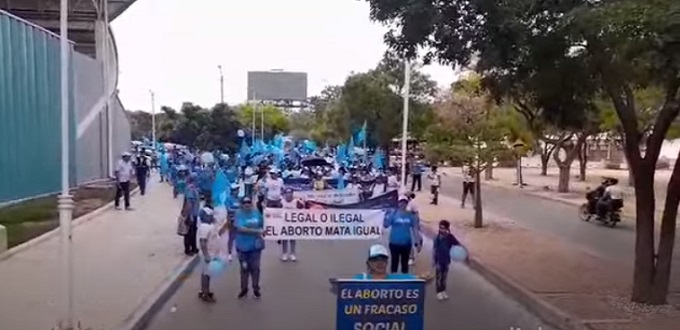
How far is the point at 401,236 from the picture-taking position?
1379cm

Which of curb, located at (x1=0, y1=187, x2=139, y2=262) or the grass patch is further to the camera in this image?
the grass patch

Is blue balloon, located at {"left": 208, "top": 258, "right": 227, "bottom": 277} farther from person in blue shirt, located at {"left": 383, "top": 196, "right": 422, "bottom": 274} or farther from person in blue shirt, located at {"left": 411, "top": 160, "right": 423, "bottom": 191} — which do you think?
person in blue shirt, located at {"left": 411, "top": 160, "right": 423, "bottom": 191}

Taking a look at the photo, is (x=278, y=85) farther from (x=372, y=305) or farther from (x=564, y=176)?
(x=372, y=305)

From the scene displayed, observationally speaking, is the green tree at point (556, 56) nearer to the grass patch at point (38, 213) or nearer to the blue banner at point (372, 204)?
the blue banner at point (372, 204)

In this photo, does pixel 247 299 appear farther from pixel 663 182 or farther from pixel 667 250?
pixel 663 182

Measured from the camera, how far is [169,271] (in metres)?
15.3

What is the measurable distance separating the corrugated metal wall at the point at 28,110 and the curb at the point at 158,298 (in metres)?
16.0

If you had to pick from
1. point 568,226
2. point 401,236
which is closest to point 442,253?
point 401,236

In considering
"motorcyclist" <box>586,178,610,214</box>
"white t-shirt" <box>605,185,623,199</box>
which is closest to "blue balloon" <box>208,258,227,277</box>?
"white t-shirt" <box>605,185,623,199</box>

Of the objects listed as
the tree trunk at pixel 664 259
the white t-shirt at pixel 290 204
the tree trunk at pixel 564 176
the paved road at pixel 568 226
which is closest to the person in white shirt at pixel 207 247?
the white t-shirt at pixel 290 204

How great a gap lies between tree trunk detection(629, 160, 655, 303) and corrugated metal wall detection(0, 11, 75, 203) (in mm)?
22421

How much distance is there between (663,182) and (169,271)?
137ft

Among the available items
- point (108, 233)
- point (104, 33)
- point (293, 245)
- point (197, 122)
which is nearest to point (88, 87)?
point (104, 33)

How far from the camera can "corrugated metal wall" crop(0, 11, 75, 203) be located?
99.5 ft
